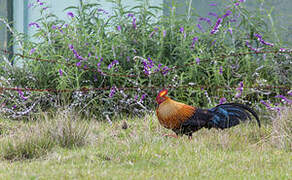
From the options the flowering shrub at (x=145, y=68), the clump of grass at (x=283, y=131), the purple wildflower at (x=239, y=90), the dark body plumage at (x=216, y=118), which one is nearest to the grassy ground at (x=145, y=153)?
the clump of grass at (x=283, y=131)

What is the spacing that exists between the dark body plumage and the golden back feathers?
0.05 meters

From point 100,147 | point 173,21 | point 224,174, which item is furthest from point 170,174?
point 173,21

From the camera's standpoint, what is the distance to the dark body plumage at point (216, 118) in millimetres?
4359

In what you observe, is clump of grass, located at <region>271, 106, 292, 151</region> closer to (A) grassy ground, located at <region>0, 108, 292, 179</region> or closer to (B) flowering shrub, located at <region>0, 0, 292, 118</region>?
(A) grassy ground, located at <region>0, 108, 292, 179</region>

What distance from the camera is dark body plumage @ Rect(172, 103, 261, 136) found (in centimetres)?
436

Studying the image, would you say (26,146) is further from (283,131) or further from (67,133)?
(283,131)

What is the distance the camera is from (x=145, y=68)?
5922mm

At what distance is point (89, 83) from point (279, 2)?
381 cm

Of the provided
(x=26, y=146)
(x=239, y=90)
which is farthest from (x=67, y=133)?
(x=239, y=90)

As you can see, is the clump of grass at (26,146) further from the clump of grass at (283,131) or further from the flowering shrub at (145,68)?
the clump of grass at (283,131)

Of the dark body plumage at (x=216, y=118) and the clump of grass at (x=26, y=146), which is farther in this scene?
the dark body plumage at (x=216, y=118)

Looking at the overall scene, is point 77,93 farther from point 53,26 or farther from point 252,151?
Result: point 252,151

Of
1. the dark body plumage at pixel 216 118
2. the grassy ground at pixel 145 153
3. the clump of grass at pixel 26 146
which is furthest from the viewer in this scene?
the dark body plumage at pixel 216 118

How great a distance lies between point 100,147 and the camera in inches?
160
